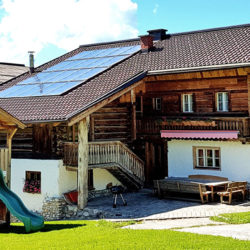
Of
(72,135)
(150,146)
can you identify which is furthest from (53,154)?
(150,146)

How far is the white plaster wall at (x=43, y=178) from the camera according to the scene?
65.2 feet

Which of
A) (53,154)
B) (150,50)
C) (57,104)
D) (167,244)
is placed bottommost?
(167,244)

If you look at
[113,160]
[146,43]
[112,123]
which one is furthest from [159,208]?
[146,43]

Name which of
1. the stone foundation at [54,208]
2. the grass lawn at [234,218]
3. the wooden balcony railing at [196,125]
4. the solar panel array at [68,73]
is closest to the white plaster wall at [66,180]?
the stone foundation at [54,208]

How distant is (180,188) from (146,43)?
978cm

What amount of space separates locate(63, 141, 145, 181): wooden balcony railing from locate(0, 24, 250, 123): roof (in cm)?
175

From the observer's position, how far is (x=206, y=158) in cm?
2166

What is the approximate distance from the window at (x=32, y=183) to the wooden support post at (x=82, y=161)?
247 centimetres

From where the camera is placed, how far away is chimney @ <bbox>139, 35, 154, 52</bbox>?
2602 centimetres

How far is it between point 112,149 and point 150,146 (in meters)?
4.06

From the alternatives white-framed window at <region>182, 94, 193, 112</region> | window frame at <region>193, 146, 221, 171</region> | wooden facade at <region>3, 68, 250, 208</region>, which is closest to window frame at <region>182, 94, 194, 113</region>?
white-framed window at <region>182, 94, 193, 112</region>

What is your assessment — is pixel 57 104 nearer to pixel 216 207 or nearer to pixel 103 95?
pixel 103 95

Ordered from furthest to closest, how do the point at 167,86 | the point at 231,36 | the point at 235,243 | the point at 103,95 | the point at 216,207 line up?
the point at 231,36, the point at 167,86, the point at 103,95, the point at 216,207, the point at 235,243

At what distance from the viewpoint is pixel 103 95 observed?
1950 centimetres
